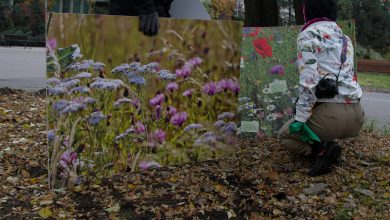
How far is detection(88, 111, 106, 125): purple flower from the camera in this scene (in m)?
3.42

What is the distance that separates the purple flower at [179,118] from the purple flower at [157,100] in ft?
0.58

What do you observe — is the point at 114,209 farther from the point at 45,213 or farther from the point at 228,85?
the point at 228,85

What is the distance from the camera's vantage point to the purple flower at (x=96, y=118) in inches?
135

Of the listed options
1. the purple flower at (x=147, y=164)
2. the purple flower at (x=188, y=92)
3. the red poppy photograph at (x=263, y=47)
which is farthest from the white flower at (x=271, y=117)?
the purple flower at (x=147, y=164)

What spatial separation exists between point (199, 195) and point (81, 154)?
84cm

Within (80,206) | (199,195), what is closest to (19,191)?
(80,206)

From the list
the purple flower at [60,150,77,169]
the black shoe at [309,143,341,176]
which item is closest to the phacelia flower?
the purple flower at [60,150,77,169]

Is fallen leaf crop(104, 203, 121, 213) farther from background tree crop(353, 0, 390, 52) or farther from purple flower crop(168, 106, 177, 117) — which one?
background tree crop(353, 0, 390, 52)

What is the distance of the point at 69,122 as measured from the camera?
3.32 meters

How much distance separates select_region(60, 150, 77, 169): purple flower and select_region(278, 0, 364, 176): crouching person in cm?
153

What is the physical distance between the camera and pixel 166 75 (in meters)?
3.75

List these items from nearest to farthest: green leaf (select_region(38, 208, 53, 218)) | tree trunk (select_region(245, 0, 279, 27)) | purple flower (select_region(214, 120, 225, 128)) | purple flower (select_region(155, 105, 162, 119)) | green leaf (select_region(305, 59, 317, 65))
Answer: green leaf (select_region(38, 208, 53, 218)), green leaf (select_region(305, 59, 317, 65)), purple flower (select_region(155, 105, 162, 119)), purple flower (select_region(214, 120, 225, 128)), tree trunk (select_region(245, 0, 279, 27))

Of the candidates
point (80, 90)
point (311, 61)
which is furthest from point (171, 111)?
point (311, 61)

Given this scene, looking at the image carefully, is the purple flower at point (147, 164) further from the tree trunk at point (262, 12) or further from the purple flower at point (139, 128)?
the tree trunk at point (262, 12)
